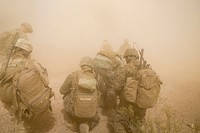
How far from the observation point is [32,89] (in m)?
5.45

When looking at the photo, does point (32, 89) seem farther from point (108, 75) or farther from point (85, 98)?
point (108, 75)

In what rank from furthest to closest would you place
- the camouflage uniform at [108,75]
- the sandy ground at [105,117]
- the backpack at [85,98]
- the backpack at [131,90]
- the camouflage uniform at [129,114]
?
the camouflage uniform at [108,75] → the sandy ground at [105,117] → the camouflage uniform at [129,114] → the backpack at [131,90] → the backpack at [85,98]

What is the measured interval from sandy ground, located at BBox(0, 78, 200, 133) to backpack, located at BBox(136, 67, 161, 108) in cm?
145

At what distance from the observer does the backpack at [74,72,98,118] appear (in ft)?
19.4

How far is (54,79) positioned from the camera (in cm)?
1009

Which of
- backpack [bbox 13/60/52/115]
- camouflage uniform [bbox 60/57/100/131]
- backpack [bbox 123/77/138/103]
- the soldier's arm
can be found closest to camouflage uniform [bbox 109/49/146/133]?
backpack [bbox 123/77/138/103]

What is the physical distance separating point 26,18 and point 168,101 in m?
18.3

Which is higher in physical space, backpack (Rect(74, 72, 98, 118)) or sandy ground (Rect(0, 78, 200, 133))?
backpack (Rect(74, 72, 98, 118))

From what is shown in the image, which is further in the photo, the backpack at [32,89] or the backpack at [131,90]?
the backpack at [131,90]

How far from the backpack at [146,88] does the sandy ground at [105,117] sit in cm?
145

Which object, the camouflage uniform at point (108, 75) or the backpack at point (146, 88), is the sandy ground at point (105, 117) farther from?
the backpack at point (146, 88)

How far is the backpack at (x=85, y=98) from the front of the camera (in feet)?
19.4

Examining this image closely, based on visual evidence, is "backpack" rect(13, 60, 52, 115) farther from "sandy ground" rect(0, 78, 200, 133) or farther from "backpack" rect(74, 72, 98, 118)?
"sandy ground" rect(0, 78, 200, 133)

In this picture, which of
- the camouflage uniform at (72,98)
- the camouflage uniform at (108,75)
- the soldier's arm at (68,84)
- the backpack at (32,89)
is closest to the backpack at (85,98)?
the camouflage uniform at (72,98)
